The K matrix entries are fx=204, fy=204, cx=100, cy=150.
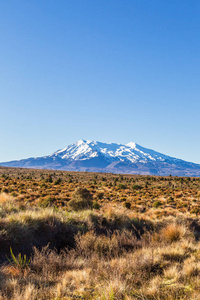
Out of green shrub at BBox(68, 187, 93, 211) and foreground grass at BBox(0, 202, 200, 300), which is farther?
green shrub at BBox(68, 187, 93, 211)

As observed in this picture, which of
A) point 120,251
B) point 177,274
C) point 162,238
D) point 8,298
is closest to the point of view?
point 8,298

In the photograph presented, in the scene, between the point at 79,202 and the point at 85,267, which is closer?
the point at 85,267

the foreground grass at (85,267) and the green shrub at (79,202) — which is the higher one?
the foreground grass at (85,267)

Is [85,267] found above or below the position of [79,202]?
above

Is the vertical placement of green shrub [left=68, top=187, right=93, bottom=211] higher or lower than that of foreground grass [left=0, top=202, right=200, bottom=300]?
lower

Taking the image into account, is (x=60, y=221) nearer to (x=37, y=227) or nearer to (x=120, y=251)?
(x=37, y=227)

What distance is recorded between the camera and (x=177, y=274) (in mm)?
4590

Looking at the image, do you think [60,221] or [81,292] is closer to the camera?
[81,292]

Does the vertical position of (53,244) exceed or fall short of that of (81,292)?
it falls short

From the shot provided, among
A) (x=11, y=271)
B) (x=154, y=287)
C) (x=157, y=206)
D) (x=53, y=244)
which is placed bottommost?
(x=157, y=206)

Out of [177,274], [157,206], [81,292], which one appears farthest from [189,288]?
[157,206]

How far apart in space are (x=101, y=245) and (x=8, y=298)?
3.85 metres

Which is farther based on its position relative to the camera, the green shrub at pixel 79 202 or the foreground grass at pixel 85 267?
the green shrub at pixel 79 202

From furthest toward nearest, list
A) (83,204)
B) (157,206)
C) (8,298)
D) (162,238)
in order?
(157,206), (83,204), (162,238), (8,298)
